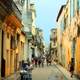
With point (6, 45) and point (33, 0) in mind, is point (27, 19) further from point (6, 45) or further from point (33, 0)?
point (6, 45)

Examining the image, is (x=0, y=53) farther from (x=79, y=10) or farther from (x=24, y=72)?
(x=79, y=10)

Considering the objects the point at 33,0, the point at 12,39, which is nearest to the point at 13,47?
the point at 12,39

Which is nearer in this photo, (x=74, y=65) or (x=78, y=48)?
(x=78, y=48)

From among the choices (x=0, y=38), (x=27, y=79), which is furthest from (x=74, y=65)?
(x=27, y=79)

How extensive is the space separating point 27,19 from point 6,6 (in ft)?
149

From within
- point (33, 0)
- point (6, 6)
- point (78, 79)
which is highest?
point (33, 0)

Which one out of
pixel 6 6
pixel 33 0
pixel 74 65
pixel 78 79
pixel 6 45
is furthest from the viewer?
pixel 33 0

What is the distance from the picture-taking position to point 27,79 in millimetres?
24281

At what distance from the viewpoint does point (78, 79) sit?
101 ft

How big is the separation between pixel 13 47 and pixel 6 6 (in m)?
15.4

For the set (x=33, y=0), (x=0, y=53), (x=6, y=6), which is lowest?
(x=0, y=53)

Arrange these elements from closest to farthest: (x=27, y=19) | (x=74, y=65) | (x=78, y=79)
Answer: (x=78, y=79) → (x=74, y=65) → (x=27, y=19)

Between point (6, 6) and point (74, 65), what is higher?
point (6, 6)

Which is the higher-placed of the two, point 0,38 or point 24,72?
point 0,38
